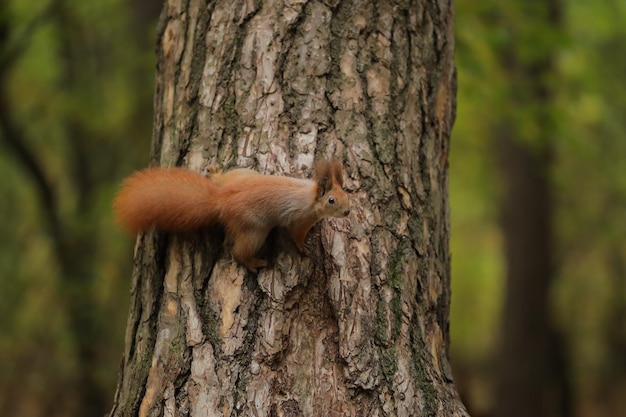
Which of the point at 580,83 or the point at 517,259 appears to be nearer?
the point at 580,83

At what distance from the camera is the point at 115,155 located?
357 inches

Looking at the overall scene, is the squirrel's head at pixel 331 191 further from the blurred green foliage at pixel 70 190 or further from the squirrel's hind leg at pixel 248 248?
the blurred green foliage at pixel 70 190

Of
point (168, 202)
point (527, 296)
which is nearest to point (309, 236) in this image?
point (168, 202)

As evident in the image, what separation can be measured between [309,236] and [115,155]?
22.7ft

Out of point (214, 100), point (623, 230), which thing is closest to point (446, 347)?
point (214, 100)

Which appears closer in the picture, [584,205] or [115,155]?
[115,155]

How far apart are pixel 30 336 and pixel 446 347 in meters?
6.96

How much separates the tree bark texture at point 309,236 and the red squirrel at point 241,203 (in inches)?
2.6

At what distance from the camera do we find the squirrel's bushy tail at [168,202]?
2557 millimetres

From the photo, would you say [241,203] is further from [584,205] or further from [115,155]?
[584,205]

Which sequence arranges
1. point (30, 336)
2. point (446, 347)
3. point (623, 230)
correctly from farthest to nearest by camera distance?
point (623, 230), point (30, 336), point (446, 347)

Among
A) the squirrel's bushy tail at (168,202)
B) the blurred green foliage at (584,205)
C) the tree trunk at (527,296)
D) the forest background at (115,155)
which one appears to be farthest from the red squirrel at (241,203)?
the tree trunk at (527,296)

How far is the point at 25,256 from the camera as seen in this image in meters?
8.91

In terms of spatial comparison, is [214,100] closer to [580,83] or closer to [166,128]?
[166,128]
